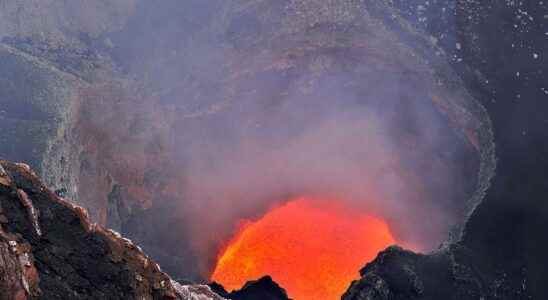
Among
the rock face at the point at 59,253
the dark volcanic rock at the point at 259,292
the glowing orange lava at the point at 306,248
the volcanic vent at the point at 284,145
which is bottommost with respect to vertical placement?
the rock face at the point at 59,253

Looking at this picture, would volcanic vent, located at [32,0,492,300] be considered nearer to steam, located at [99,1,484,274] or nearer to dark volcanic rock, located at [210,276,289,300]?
steam, located at [99,1,484,274]

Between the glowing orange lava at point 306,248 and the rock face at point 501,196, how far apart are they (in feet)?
31.1

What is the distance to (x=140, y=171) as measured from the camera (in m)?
36.5

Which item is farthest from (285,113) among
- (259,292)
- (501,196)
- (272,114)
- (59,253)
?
(59,253)

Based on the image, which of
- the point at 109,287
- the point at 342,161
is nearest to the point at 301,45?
the point at 342,161

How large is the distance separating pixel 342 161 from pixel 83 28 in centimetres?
1865

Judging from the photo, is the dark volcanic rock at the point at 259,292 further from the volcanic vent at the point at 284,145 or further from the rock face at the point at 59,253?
the rock face at the point at 59,253

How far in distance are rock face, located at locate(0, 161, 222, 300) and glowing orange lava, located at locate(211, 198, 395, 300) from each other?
20.6 meters

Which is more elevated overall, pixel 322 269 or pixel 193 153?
pixel 193 153

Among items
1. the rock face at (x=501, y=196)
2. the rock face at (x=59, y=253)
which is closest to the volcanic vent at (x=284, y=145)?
the rock face at (x=501, y=196)

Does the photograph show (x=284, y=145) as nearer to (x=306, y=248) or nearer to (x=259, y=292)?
(x=306, y=248)

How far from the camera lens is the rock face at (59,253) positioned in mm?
12359

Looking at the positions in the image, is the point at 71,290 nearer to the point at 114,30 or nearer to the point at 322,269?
the point at 322,269

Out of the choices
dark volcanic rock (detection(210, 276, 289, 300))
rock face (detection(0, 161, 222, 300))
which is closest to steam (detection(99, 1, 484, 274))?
dark volcanic rock (detection(210, 276, 289, 300))
